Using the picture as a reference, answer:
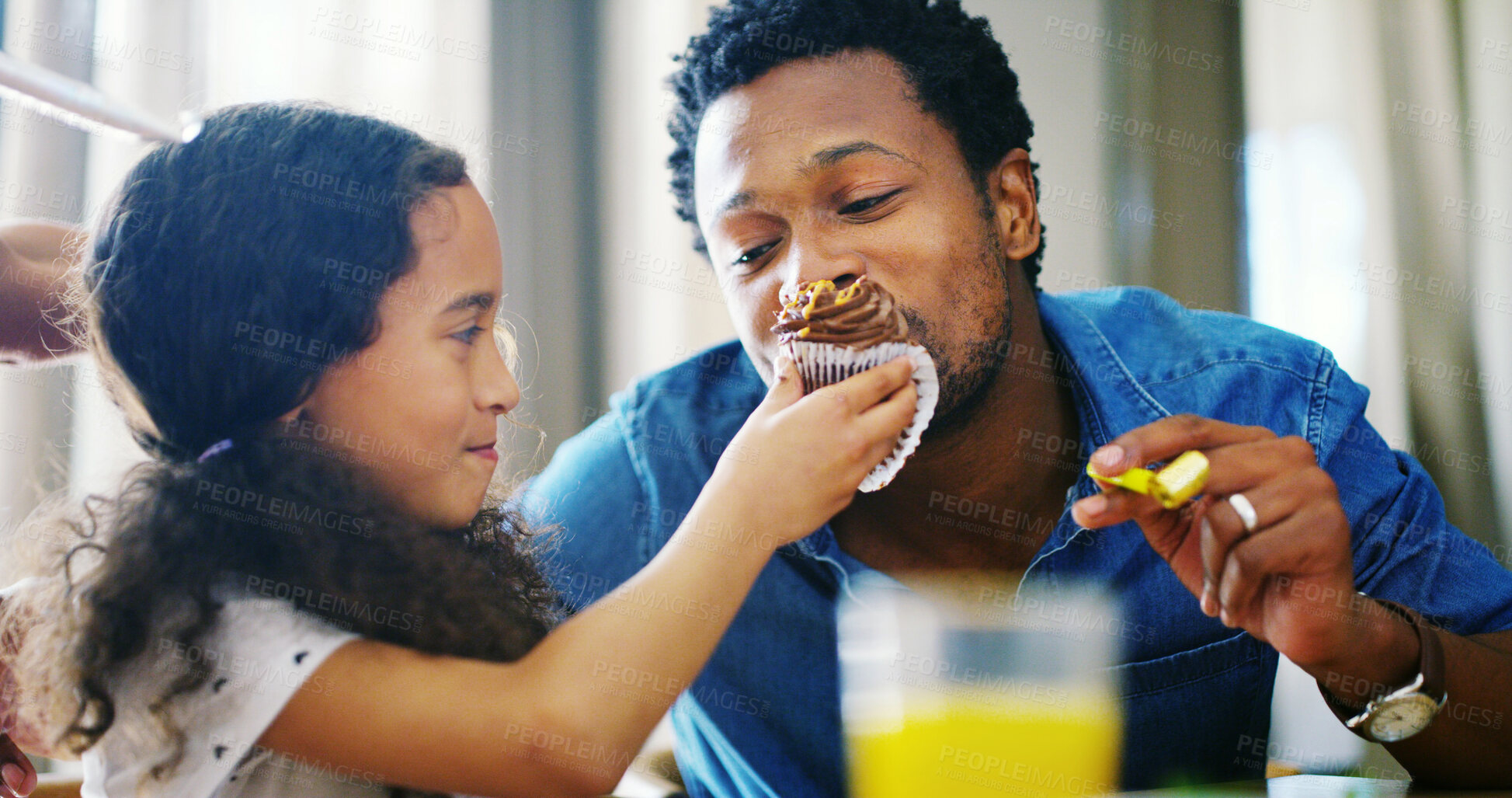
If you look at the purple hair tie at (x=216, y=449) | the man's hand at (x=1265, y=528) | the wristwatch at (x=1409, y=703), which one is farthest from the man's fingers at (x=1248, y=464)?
the purple hair tie at (x=216, y=449)

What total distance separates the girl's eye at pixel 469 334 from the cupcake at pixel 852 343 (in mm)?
306

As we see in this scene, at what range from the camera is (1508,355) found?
162cm

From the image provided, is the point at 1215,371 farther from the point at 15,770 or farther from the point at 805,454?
the point at 15,770

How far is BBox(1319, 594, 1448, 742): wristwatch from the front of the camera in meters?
0.89

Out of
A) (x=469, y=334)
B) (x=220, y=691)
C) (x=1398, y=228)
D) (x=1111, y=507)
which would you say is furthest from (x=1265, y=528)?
(x=1398, y=228)

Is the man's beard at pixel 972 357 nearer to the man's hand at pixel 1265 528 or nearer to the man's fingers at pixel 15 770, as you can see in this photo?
the man's hand at pixel 1265 528

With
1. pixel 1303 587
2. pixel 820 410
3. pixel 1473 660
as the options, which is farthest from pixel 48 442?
pixel 1473 660

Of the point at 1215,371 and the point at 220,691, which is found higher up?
the point at 1215,371

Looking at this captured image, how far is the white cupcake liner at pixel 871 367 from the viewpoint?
3.18 ft

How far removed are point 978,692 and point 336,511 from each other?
2.03 feet

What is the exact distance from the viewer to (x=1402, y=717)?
91cm

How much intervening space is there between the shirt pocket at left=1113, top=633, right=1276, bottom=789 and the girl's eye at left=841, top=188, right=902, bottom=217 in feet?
2.05

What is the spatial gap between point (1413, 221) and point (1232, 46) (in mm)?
474

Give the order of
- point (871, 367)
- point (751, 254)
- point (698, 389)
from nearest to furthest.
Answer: point (871, 367) → point (751, 254) → point (698, 389)
